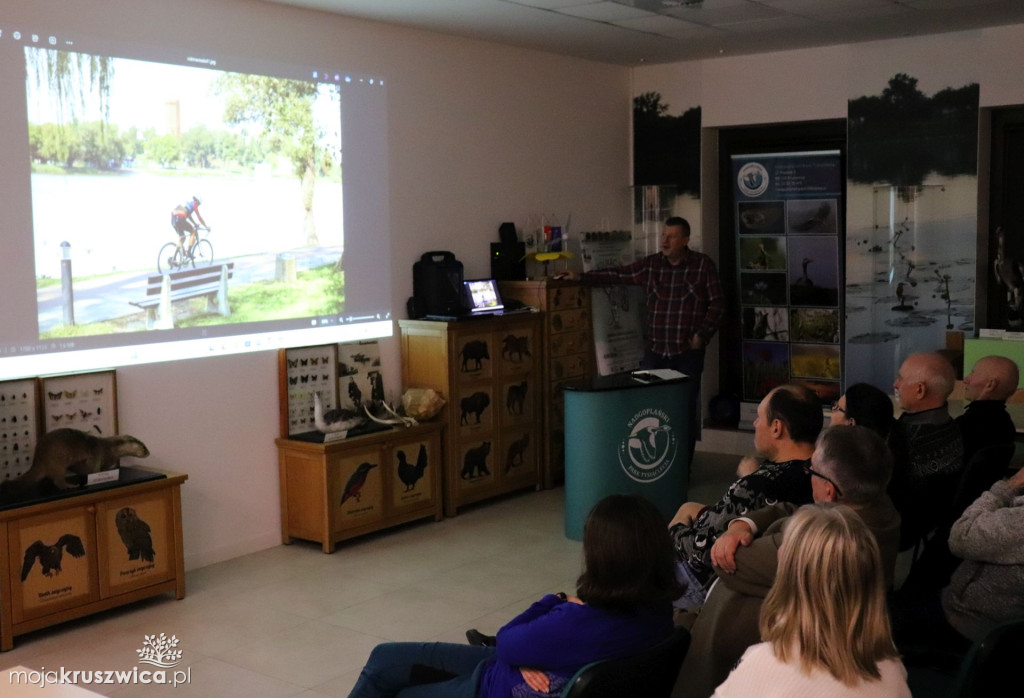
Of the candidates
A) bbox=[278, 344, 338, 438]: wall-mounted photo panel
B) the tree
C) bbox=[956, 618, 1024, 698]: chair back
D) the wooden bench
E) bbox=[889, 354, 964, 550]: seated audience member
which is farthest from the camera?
bbox=[278, 344, 338, 438]: wall-mounted photo panel

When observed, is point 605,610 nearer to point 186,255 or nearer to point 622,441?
point 622,441

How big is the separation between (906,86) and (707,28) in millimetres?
1529

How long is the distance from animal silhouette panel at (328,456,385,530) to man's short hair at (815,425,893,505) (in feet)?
11.1

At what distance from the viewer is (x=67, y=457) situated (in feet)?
15.5

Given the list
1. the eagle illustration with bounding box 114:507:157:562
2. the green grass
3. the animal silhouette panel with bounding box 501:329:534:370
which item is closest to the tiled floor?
the eagle illustration with bounding box 114:507:157:562

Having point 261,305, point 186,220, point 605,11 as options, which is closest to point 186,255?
point 186,220

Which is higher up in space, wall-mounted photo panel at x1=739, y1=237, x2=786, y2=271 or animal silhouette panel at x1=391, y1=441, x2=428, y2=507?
wall-mounted photo panel at x1=739, y1=237, x2=786, y2=271

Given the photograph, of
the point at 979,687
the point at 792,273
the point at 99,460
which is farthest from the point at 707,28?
the point at 979,687

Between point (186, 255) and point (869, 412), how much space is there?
3.43 meters

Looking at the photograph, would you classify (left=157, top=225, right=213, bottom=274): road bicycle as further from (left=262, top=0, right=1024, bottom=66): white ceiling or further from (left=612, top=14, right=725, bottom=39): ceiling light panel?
(left=612, top=14, right=725, bottom=39): ceiling light panel

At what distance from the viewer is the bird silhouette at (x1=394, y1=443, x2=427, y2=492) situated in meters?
6.14

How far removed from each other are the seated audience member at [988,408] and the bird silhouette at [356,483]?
311 centimetres

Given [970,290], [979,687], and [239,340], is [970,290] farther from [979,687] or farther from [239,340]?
[979,687]

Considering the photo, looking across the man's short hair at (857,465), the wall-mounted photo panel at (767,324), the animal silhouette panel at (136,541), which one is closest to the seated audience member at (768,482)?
the man's short hair at (857,465)
